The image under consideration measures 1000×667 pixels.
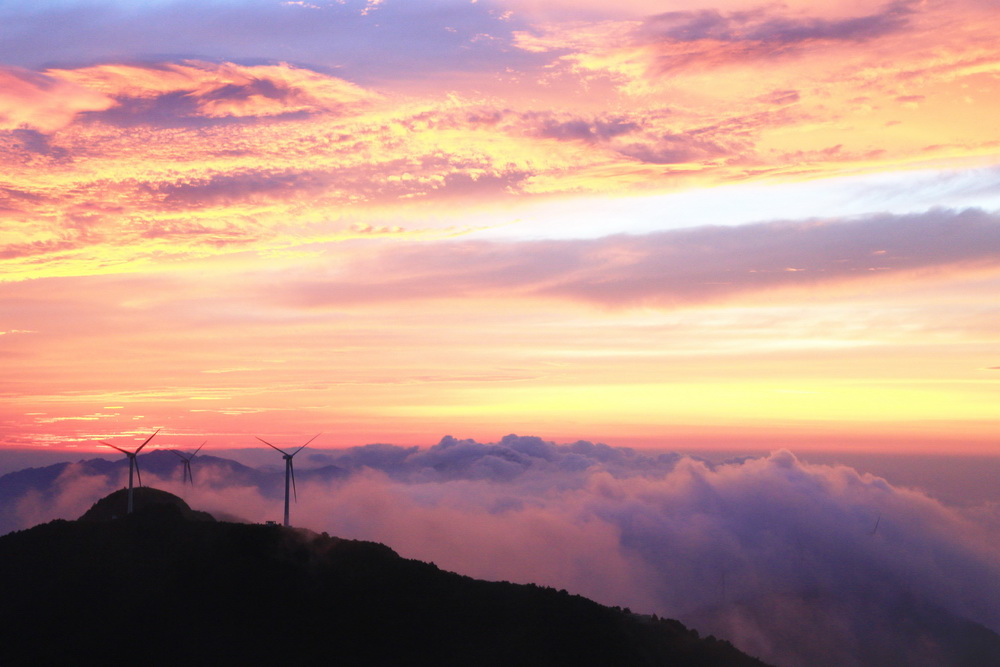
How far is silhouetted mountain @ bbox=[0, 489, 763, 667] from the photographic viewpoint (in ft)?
406

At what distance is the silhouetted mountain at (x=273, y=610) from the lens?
123688mm

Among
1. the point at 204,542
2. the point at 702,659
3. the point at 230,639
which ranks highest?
the point at 204,542

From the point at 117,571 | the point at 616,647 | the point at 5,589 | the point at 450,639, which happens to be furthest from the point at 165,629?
the point at 616,647

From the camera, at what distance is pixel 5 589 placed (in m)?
136

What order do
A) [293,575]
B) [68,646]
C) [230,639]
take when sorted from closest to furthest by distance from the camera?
[68,646] < [230,639] < [293,575]

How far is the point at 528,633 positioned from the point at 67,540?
96582 mm

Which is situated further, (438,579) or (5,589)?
(438,579)

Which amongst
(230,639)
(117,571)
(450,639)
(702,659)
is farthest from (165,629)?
(702,659)

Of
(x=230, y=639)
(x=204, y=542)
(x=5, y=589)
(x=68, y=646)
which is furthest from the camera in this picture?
(x=204, y=542)

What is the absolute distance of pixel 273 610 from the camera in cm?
13500

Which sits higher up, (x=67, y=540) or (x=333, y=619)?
(x=67, y=540)

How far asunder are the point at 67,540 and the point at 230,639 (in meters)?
51.8

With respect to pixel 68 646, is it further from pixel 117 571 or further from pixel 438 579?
pixel 438 579

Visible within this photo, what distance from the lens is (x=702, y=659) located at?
5664 inches
